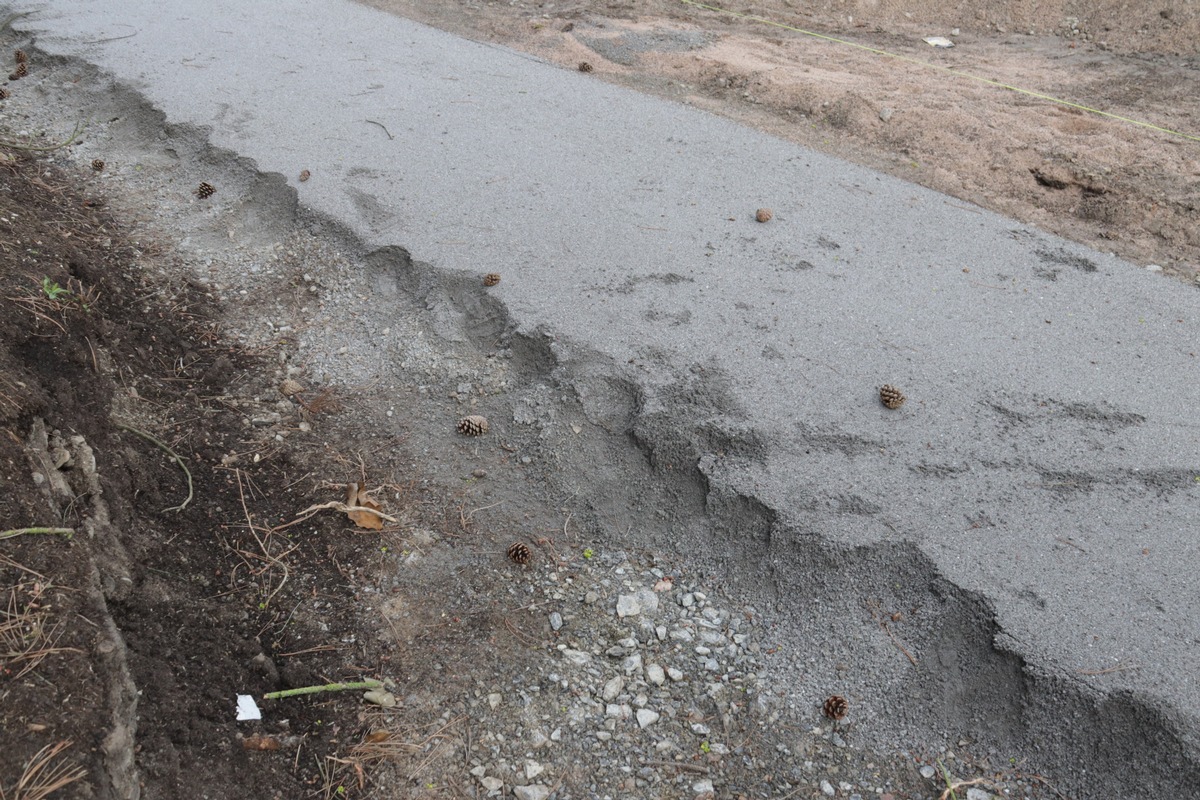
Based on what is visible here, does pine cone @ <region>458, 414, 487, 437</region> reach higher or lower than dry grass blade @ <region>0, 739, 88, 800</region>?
lower

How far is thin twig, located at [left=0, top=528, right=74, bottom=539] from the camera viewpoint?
200 cm

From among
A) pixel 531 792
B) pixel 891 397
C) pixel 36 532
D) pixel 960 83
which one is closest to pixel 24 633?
pixel 36 532

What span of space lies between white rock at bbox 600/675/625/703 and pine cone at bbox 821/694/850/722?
60 cm

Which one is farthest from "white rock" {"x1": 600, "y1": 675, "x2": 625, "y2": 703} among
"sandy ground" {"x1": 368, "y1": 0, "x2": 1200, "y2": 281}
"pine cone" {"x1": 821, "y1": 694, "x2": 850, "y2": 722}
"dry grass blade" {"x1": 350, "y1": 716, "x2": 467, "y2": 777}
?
"sandy ground" {"x1": 368, "y1": 0, "x2": 1200, "y2": 281}

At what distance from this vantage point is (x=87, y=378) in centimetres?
286

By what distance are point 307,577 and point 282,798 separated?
769 millimetres

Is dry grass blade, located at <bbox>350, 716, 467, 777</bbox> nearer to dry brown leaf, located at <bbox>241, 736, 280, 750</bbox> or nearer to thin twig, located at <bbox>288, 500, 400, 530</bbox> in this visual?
dry brown leaf, located at <bbox>241, 736, 280, 750</bbox>

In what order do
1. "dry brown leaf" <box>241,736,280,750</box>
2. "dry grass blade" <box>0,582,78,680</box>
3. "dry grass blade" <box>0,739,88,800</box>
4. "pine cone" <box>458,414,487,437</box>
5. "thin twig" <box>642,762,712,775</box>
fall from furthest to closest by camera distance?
"pine cone" <box>458,414,487,437</box>, "thin twig" <box>642,762,712,775</box>, "dry brown leaf" <box>241,736,280,750</box>, "dry grass blade" <box>0,582,78,680</box>, "dry grass blade" <box>0,739,88,800</box>

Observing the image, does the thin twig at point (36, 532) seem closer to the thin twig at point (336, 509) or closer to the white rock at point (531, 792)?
the thin twig at point (336, 509)

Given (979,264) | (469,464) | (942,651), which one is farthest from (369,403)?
(979,264)

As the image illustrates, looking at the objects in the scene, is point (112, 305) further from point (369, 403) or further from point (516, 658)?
point (516, 658)

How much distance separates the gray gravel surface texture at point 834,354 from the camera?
7.65 feet

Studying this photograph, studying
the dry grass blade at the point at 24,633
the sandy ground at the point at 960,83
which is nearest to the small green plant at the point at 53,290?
the dry grass blade at the point at 24,633

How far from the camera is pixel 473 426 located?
10.3ft
